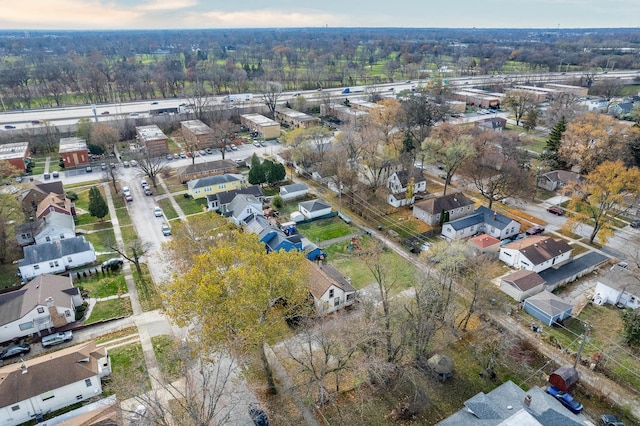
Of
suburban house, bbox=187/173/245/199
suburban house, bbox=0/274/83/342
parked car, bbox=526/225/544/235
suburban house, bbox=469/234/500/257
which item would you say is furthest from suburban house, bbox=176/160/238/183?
parked car, bbox=526/225/544/235

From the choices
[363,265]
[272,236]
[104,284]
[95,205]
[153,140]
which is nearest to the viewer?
[104,284]

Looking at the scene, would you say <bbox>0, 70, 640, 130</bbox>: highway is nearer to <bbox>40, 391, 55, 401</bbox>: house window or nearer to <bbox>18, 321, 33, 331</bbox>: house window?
<bbox>18, 321, 33, 331</bbox>: house window

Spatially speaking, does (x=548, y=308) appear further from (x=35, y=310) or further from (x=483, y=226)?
(x=35, y=310)

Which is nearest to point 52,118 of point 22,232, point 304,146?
point 22,232

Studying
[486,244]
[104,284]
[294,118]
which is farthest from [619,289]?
[294,118]

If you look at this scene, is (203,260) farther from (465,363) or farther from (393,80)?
(393,80)

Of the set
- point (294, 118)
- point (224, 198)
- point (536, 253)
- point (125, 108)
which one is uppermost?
point (294, 118)
